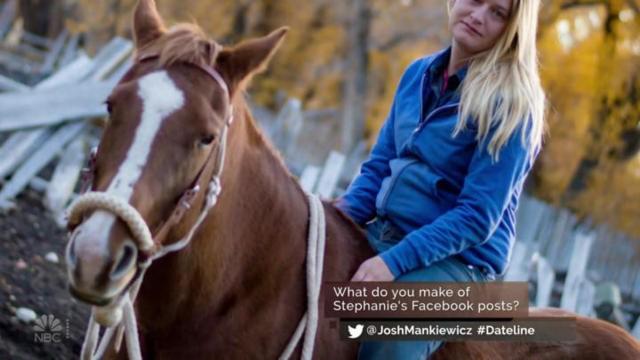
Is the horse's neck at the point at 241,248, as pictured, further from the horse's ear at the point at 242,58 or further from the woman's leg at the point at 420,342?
the woman's leg at the point at 420,342

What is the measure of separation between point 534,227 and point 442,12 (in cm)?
1375

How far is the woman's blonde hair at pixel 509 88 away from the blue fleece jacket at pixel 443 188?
0.04 metres

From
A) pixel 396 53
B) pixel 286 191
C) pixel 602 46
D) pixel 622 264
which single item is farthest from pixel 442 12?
pixel 286 191

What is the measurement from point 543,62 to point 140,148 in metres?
18.4

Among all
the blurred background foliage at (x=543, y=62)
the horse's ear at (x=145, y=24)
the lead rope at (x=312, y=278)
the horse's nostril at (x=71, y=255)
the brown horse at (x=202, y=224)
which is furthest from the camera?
the blurred background foliage at (x=543, y=62)

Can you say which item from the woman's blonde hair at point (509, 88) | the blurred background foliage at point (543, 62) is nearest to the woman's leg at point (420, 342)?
the woman's blonde hair at point (509, 88)

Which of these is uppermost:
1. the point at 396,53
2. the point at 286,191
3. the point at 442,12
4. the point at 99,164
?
the point at 99,164

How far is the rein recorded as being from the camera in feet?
7.29

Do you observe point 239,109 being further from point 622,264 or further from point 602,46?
point 602,46

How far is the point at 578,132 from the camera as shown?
71.2 ft

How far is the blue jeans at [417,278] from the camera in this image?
3.01 meters

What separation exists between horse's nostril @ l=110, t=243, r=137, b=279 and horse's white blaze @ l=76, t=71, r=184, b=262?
6cm

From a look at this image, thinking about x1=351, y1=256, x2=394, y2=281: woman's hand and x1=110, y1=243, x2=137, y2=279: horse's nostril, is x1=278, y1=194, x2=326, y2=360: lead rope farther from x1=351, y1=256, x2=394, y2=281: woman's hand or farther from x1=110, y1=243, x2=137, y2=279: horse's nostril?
x1=110, y1=243, x2=137, y2=279: horse's nostril

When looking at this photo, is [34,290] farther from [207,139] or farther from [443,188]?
[207,139]
